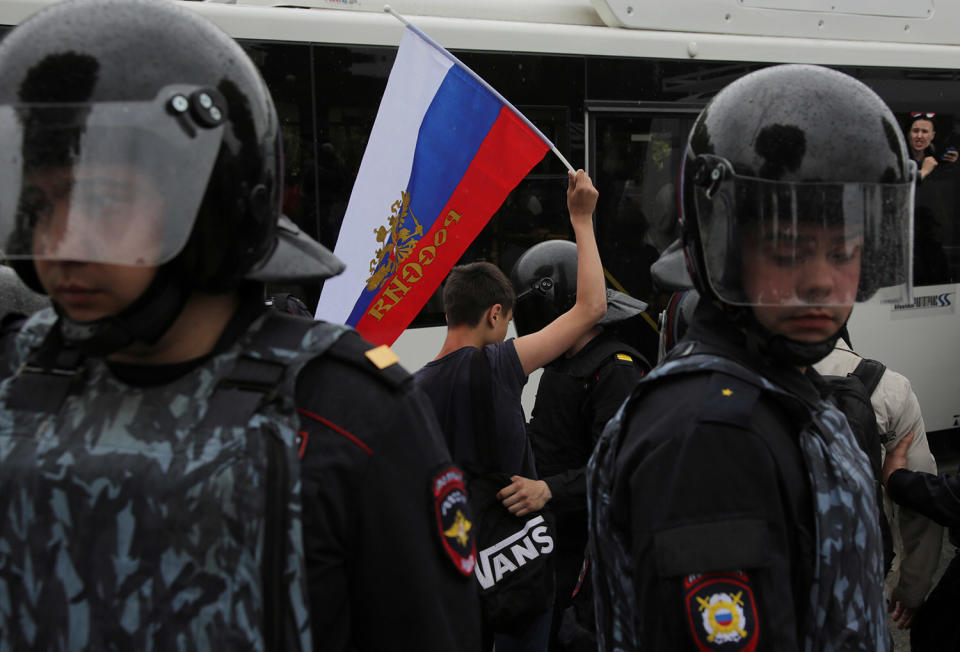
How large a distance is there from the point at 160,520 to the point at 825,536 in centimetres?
95

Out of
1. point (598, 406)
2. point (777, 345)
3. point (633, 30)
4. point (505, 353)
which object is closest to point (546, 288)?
point (598, 406)

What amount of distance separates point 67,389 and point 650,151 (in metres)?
4.91

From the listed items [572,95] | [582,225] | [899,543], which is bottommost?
[899,543]

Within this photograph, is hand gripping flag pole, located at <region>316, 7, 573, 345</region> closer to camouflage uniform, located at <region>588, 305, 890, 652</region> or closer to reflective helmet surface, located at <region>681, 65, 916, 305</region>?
reflective helmet surface, located at <region>681, 65, 916, 305</region>

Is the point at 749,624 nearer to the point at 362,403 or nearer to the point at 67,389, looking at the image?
the point at 362,403

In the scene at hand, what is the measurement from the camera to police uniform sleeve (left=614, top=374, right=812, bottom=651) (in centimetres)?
133

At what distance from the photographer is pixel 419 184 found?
315 cm

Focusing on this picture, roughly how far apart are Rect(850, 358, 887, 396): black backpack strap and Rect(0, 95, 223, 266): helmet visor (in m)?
2.65

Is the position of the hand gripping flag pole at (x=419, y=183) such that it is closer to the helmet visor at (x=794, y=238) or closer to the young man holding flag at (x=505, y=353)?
the young man holding flag at (x=505, y=353)

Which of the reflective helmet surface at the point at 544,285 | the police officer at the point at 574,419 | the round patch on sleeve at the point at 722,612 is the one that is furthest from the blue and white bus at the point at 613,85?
the round patch on sleeve at the point at 722,612

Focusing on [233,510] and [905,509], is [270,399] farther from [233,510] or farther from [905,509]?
[905,509]

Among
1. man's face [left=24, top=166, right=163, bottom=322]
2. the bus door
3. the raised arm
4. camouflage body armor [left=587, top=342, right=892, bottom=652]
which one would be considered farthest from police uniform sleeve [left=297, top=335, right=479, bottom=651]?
the bus door

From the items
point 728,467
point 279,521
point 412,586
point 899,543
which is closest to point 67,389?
point 279,521

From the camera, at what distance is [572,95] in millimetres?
5500
